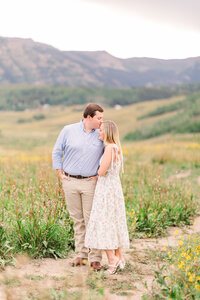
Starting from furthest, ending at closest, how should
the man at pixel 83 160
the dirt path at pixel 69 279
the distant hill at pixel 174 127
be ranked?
1. the distant hill at pixel 174 127
2. the man at pixel 83 160
3. the dirt path at pixel 69 279

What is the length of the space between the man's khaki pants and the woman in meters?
0.11

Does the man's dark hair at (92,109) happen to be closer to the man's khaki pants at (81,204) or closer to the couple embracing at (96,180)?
the couple embracing at (96,180)

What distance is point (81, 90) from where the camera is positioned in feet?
465

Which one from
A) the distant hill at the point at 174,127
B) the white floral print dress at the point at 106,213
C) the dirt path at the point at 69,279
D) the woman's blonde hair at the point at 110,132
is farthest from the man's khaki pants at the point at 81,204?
the distant hill at the point at 174,127

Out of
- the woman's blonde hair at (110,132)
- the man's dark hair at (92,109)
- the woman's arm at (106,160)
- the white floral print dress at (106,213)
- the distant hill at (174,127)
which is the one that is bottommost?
the distant hill at (174,127)

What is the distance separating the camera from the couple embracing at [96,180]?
181 inches

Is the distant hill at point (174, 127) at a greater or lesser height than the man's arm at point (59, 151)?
lesser

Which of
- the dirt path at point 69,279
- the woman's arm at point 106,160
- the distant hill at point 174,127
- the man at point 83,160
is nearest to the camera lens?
the dirt path at point 69,279

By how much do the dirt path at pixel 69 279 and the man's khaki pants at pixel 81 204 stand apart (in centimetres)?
21

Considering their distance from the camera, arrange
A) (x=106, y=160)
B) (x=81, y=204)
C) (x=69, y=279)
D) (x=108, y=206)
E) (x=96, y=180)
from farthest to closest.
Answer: (x=81, y=204) → (x=96, y=180) → (x=108, y=206) → (x=106, y=160) → (x=69, y=279)

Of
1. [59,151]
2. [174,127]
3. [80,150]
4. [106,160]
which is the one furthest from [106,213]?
[174,127]

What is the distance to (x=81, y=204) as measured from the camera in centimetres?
486

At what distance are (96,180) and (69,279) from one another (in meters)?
1.18

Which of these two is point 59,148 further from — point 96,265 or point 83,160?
point 96,265
